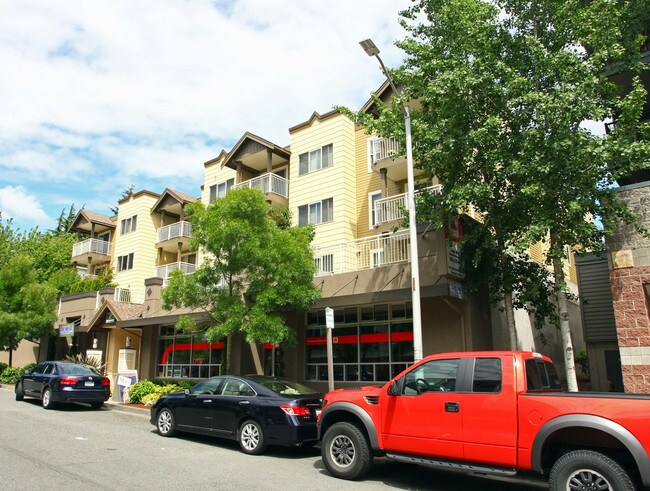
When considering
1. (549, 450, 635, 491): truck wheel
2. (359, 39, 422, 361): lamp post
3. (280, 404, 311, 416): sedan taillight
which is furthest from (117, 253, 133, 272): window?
(549, 450, 635, 491): truck wheel

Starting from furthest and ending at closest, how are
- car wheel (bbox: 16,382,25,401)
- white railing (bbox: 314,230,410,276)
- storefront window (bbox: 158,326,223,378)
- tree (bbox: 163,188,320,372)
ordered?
storefront window (bbox: 158,326,223,378), car wheel (bbox: 16,382,25,401), white railing (bbox: 314,230,410,276), tree (bbox: 163,188,320,372)

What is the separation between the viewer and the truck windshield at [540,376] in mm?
6996

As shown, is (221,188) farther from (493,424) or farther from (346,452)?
(493,424)

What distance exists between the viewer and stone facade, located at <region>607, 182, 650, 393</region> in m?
10.7

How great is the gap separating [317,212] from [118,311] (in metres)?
10.7

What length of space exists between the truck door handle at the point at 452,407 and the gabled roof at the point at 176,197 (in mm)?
28319

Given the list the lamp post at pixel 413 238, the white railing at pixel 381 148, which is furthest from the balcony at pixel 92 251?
the lamp post at pixel 413 238

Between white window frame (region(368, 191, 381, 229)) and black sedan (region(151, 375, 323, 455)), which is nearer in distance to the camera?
black sedan (region(151, 375, 323, 455))

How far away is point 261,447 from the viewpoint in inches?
390

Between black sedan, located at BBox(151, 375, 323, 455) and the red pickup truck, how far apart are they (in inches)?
52.4

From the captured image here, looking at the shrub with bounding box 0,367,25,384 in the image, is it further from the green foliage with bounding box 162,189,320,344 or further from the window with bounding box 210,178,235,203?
the green foliage with bounding box 162,189,320,344

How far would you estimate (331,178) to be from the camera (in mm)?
24016

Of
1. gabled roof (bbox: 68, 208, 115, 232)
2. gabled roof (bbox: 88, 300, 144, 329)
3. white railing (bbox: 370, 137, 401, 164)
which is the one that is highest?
gabled roof (bbox: 68, 208, 115, 232)

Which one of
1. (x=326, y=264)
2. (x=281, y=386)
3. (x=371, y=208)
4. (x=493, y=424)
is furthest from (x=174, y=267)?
(x=493, y=424)
